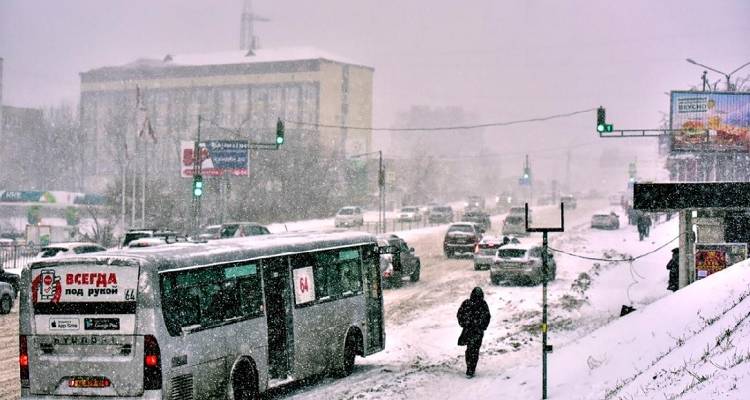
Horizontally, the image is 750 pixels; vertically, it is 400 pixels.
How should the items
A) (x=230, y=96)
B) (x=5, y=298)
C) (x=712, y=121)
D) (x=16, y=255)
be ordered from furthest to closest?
(x=230, y=96), (x=712, y=121), (x=16, y=255), (x=5, y=298)

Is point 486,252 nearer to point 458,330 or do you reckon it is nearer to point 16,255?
point 458,330

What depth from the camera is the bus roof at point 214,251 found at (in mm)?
12273

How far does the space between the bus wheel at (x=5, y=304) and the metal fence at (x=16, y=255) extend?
14.2 meters

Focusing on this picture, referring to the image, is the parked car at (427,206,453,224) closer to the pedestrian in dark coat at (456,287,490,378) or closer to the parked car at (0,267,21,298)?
the parked car at (0,267,21,298)

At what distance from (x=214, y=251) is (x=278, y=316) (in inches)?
80.9

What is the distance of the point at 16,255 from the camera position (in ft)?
140

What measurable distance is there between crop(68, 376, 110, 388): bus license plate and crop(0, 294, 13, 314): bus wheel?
16.4m

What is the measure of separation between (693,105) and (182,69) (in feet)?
308

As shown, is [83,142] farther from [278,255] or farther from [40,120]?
[278,255]

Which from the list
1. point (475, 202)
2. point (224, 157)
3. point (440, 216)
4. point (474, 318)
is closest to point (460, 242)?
point (224, 157)

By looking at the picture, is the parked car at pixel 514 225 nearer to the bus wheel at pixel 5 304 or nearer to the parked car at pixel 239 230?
the parked car at pixel 239 230

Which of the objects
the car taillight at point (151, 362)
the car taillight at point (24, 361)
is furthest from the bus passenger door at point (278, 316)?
the car taillight at point (24, 361)

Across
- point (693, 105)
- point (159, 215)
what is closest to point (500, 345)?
point (693, 105)

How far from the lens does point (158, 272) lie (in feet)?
40.1
